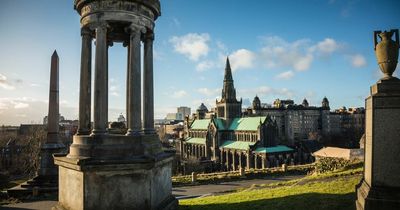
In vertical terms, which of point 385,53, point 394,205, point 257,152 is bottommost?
point 257,152

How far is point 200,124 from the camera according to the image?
281ft

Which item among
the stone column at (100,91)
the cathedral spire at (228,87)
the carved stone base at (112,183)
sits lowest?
the carved stone base at (112,183)

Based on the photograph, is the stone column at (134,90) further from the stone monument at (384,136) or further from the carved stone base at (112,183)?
the stone monument at (384,136)

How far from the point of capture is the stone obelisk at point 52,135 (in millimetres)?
16734

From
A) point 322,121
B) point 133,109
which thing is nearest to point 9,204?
point 133,109

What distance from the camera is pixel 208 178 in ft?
83.6

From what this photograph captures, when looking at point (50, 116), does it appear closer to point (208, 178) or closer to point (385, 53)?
point (208, 178)

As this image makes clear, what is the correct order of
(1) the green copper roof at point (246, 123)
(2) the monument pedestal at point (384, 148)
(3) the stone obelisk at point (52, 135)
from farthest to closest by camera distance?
(1) the green copper roof at point (246, 123) < (3) the stone obelisk at point (52, 135) < (2) the monument pedestal at point (384, 148)

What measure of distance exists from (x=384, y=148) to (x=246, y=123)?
2494 inches

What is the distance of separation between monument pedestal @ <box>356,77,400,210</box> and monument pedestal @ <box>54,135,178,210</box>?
5.33 metres

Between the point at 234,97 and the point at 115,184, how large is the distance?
7143 centimetres

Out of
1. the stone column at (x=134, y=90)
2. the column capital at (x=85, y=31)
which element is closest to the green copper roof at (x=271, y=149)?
the stone column at (x=134, y=90)

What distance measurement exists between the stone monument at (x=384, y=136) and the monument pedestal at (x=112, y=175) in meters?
5.32

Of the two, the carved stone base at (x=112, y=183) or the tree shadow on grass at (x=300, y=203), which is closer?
the carved stone base at (x=112, y=183)
